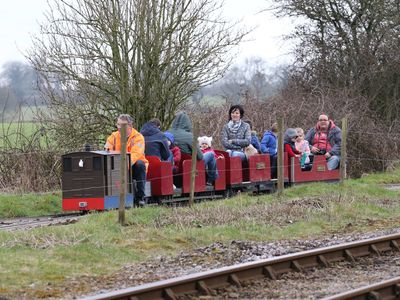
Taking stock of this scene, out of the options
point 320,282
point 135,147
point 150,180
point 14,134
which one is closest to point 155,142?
point 150,180

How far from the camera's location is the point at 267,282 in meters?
9.64

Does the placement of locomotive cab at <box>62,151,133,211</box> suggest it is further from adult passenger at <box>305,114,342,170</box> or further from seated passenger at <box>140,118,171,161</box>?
adult passenger at <box>305,114,342,170</box>

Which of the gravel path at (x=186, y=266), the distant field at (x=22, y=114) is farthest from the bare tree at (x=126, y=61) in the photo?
the gravel path at (x=186, y=266)

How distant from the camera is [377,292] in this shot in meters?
8.51

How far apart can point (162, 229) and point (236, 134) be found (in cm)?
753

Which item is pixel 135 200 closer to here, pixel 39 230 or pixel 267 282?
pixel 39 230

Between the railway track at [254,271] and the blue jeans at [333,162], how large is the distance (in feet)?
34.5

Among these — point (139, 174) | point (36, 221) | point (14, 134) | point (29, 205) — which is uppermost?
point (14, 134)

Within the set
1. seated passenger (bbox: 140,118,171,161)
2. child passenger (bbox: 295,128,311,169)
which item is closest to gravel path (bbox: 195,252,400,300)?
seated passenger (bbox: 140,118,171,161)

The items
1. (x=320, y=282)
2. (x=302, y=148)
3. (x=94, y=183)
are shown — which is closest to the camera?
(x=320, y=282)

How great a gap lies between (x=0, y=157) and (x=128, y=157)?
5266 millimetres

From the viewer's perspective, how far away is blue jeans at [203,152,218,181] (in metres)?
18.6

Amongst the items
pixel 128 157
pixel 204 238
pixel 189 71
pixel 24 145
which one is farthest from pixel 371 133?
pixel 204 238

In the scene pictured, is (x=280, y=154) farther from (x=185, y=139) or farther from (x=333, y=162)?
(x=333, y=162)
